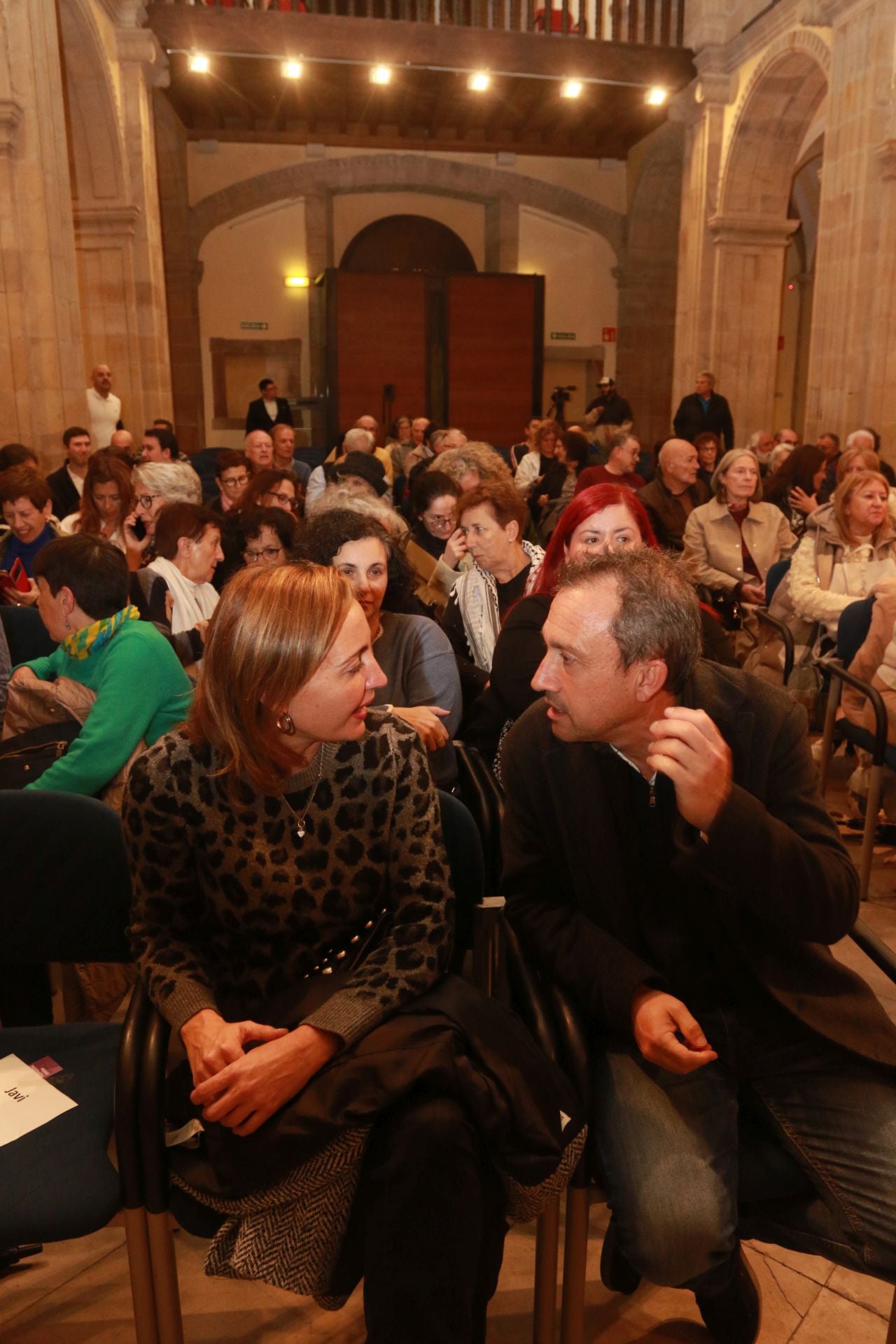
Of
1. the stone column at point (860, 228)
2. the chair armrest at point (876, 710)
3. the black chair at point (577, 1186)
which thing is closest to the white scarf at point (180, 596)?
the chair armrest at point (876, 710)

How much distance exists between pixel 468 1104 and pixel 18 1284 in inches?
46.4

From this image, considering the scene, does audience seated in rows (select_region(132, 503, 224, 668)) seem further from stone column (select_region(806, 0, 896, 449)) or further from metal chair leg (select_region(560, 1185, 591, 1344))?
stone column (select_region(806, 0, 896, 449))

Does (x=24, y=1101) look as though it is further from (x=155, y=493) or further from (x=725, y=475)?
(x=725, y=475)

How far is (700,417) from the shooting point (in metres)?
11.1

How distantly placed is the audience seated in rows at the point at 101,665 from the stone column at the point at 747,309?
11197 millimetres

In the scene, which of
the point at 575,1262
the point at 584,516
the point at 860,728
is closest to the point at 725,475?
the point at 860,728

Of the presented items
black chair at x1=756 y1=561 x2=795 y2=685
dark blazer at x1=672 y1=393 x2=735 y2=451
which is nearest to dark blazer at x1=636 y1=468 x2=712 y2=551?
black chair at x1=756 y1=561 x2=795 y2=685

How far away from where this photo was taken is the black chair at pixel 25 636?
11.4 feet

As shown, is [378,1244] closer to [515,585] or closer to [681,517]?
[515,585]

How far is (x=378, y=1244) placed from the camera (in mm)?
1452

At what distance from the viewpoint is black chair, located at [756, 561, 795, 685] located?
175 inches

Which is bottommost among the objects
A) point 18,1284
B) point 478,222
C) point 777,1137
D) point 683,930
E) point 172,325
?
point 18,1284

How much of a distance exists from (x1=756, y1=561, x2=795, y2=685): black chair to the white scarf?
2348mm

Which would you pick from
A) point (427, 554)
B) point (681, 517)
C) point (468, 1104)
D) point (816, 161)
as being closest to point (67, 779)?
point (468, 1104)
